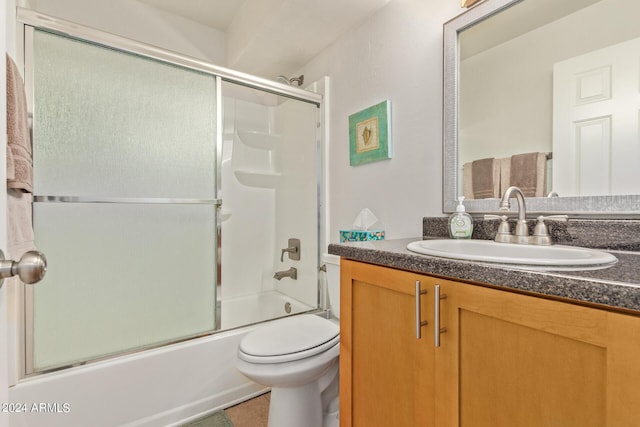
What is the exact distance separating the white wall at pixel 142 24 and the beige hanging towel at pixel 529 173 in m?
2.35

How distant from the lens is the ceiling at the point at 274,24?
1594 millimetres

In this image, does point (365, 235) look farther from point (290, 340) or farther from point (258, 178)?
point (258, 178)

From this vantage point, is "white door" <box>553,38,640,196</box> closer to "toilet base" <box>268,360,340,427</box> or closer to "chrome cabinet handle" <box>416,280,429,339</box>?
"chrome cabinet handle" <box>416,280,429,339</box>

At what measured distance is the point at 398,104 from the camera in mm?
1488

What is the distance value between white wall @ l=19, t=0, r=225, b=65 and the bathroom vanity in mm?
2265

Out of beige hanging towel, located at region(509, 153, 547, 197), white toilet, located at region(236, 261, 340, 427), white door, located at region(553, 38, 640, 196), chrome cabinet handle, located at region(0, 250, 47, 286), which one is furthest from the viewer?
white toilet, located at region(236, 261, 340, 427)

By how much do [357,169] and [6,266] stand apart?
1541 mm

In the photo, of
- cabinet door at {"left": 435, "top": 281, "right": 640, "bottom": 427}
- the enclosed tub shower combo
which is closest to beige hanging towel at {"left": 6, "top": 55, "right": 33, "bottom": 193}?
the enclosed tub shower combo

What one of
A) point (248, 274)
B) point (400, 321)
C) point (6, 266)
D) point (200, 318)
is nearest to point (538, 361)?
point (400, 321)

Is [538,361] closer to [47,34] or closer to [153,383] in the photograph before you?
[153,383]

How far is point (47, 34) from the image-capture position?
1185 mm

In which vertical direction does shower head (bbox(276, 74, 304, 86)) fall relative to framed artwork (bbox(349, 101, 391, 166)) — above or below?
above

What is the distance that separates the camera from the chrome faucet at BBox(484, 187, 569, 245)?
0.88 meters

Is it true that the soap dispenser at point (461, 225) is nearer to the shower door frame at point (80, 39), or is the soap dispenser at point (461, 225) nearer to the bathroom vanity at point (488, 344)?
the bathroom vanity at point (488, 344)
